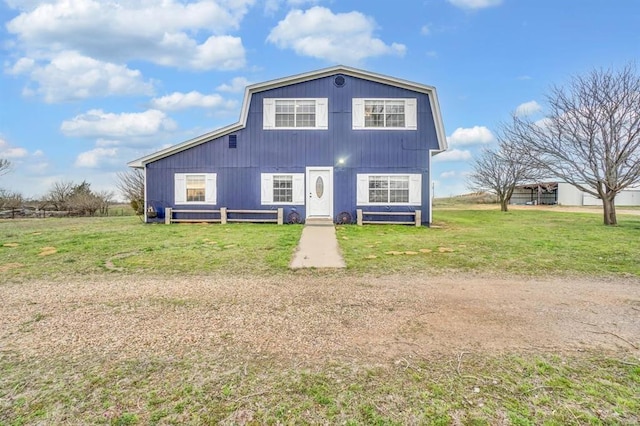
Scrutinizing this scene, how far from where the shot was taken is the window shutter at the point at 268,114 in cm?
1595

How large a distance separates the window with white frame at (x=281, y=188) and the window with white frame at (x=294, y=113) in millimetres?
2318

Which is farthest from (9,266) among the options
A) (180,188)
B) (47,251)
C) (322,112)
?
(322,112)

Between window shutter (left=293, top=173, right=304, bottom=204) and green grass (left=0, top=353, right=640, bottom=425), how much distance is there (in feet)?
42.5

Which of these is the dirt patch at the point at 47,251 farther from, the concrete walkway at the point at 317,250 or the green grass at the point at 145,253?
the concrete walkway at the point at 317,250

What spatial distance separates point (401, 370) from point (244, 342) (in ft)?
5.25

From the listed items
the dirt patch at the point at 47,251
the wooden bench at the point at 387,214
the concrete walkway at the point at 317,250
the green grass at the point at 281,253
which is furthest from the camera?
the wooden bench at the point at 387,214

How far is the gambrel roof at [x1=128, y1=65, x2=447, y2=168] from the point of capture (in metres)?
15.5

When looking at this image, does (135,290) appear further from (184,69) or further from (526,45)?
(526,45)

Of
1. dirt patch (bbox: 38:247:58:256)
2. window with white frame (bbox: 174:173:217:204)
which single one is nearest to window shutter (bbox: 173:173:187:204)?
window with white frame (bbox: 174:173:217:204)

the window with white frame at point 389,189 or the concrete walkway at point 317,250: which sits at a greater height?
the window with white frame at point 389,189

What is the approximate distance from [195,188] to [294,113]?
5.94 m

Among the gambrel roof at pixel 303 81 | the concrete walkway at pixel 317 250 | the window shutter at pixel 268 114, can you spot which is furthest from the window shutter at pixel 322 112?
the concrete walkway at pixel 317 250

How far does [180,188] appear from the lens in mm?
16141

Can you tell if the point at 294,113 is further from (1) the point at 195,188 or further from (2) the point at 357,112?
(1) the point at 195,188
